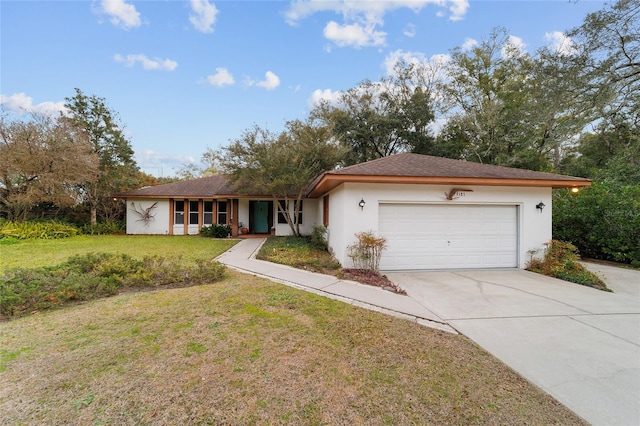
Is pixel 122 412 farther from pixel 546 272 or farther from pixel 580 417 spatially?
pixel 546 272

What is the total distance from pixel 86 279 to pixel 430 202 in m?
7.97

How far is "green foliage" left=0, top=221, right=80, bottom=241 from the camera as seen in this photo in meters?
12.3

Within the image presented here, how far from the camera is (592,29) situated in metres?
8.70

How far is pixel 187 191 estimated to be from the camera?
1608 cm

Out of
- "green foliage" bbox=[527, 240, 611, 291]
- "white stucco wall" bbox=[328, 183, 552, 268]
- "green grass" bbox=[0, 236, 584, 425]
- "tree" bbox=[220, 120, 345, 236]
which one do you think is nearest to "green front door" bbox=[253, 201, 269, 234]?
"tree" bbox=[220, 120, 345, 236]

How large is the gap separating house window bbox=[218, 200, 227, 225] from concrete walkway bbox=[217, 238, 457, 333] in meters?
8.68

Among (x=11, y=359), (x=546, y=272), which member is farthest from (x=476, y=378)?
(x=546, y=272)

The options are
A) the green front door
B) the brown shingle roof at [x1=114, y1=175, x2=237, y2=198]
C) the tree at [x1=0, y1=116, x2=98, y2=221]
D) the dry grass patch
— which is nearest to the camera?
the dry grass patch

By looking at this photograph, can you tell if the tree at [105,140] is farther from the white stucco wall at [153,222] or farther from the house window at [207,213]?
the house window at [207,213]

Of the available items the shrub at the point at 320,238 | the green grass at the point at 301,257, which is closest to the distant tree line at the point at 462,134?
the shrub at the point at 320,238

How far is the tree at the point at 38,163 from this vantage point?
12.9 metres

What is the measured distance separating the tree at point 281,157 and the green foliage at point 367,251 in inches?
209

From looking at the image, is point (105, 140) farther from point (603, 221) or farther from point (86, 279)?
point (603, 221)

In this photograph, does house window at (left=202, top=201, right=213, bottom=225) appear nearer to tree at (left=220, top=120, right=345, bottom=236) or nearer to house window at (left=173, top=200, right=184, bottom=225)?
house window at (left=173, top=200, right=184, bottom=225)
